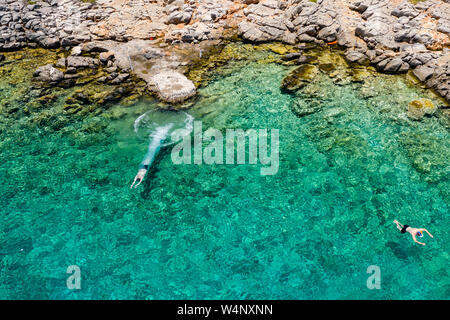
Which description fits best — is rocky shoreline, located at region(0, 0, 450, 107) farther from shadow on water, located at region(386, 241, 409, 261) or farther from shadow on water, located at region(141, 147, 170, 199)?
shadow on water, located at region(386, 241, 409, 261)

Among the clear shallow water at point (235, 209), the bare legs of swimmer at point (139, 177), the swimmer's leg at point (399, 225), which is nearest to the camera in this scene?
the clear shallow water at point (235, 209)

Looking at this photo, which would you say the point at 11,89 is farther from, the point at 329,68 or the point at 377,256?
the point at 377,256

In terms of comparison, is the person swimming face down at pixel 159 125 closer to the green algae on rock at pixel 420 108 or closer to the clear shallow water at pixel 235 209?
the clear shallow water at pixel 235 209

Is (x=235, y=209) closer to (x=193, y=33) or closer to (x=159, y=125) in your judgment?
(x=159, y=125)

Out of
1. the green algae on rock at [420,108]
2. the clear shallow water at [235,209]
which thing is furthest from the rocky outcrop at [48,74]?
the green algae on rock at [420,108]

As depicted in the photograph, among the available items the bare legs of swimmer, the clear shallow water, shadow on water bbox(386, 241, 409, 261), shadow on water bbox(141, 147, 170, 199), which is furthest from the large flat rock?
shadow on water bbox(386, 241, 409, 261)

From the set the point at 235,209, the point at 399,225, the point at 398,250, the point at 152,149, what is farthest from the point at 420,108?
the point at 152,149
